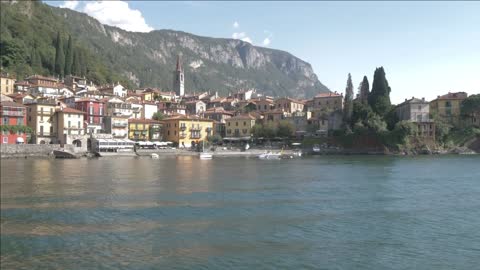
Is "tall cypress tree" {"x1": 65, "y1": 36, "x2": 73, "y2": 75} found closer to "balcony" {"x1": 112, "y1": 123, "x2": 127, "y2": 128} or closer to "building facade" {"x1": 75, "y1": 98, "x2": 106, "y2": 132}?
"building facade" {"x1": 75, "y1": 98, "x2": 106, "y2": 132}

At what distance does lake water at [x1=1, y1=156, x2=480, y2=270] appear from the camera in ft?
48.3

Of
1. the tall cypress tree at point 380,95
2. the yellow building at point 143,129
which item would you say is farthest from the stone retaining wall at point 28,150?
the tall cypress tree at point 380,95

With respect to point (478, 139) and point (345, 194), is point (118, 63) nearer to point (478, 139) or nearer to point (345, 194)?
point (478, 139)

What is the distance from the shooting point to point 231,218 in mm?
20562

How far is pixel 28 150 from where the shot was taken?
60.1 m

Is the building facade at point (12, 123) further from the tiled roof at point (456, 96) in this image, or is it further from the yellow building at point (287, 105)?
the tiled roof at point (456, 96)

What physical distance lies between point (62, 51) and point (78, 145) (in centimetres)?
3906

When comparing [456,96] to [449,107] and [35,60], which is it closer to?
[449,107]

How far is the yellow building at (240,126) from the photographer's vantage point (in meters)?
87.8

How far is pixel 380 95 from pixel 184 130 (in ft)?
106

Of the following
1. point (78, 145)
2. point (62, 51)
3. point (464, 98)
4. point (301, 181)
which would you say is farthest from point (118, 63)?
point (301, 181)

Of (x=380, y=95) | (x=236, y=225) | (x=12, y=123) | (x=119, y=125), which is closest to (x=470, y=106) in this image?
(x=380, y=95)

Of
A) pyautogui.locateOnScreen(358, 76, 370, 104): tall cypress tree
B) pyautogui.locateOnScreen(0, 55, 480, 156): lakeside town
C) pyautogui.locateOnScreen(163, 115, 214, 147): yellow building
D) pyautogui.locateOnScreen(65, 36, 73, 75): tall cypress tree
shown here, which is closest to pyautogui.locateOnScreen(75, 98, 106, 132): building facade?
pyautogui.locateOnScreen(0, 55, 480, 156): lakeside town

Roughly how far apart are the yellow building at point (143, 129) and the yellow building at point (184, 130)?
189 centimetres
